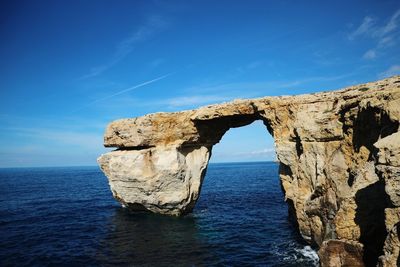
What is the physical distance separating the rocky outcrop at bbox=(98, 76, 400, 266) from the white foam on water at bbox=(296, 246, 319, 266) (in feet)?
2.66

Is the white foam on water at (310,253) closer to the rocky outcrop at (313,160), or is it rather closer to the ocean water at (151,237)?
the ocean water at (151,237)

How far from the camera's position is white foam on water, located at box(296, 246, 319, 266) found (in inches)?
821

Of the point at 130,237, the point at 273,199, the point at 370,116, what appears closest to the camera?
the point at 370,116

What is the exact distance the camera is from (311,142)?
21.9 metres

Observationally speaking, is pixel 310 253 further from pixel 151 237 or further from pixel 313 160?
pixel 151 237

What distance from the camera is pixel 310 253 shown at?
2239 centimetres

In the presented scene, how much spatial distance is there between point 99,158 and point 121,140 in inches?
168

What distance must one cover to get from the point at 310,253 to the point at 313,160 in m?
7.00

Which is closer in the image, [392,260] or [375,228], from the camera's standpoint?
[392,260]

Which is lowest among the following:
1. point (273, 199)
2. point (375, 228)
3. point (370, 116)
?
point (273, 199)

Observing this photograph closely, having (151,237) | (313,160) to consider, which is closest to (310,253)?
(313,160)

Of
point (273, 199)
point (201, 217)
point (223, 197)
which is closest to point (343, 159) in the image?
point (201, 217)

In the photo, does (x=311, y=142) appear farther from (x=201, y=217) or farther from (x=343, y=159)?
(x=201, y=217)

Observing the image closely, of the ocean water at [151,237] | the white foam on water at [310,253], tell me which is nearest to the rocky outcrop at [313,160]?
the white foam on water at [310,253]
